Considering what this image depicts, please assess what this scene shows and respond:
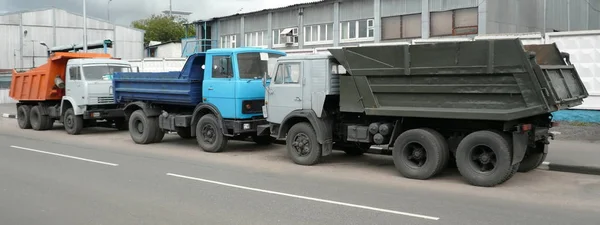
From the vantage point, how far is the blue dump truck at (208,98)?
1208cm

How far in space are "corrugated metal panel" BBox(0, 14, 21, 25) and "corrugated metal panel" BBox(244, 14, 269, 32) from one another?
90.0ft

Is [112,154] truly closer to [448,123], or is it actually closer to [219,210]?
[219,210]

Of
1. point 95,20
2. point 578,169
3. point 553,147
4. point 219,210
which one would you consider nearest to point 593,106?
point 553,147

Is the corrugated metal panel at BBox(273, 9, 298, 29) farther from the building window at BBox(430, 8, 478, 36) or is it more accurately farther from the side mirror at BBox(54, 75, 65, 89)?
the side mirror at BBox(54, 75, 65, 89)

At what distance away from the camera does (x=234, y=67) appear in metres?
12.0

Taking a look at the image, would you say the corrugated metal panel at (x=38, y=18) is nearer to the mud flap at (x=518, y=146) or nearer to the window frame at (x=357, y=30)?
the window frame at (x=357, y=30)

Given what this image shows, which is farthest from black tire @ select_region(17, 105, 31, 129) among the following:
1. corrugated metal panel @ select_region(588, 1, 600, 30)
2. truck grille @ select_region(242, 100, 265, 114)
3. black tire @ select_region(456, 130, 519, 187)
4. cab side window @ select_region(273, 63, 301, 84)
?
corrugated metal panel @ select_region(588, 1, 600, 30)

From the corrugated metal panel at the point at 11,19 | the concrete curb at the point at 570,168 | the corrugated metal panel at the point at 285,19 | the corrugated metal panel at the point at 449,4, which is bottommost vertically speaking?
the concrete curb at the point at 570,168

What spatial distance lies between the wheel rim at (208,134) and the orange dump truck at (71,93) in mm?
5302

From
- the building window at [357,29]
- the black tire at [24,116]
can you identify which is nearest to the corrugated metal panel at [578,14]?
the building window at [357,29]

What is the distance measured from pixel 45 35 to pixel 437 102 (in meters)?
54.1

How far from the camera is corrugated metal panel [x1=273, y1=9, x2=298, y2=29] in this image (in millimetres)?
35875

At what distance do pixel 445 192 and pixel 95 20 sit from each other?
5673cm

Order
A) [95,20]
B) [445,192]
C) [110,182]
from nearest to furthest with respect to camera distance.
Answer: [445,192] → [110,182] → [95,20]
